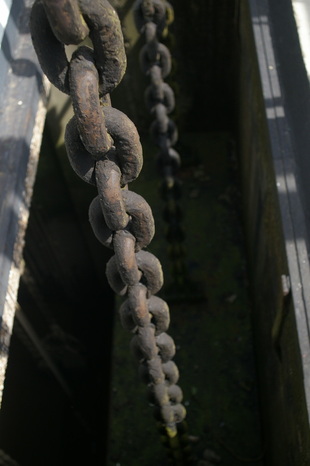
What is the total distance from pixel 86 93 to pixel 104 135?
0.11 metres

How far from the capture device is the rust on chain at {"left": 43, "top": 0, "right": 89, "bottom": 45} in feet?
3.26

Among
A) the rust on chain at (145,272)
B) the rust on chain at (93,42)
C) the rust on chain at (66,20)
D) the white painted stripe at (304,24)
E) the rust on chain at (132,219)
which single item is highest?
the white painted stripe at (304,24)

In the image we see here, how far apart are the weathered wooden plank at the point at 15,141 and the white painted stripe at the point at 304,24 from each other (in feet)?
4.97

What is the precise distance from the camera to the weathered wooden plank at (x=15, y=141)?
94.7 inches

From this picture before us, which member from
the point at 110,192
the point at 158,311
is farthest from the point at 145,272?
the point at 110,192

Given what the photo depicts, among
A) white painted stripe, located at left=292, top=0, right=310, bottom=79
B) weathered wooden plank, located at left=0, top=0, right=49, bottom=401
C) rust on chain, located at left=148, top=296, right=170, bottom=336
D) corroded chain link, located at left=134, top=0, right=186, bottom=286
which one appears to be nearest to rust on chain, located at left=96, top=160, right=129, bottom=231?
rust on chain, located at left=148, top=296, right=170, bottom=336

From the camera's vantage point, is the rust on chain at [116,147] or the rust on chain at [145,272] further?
the rust on chain at [145,272]

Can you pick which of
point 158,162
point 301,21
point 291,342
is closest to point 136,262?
point 291,342

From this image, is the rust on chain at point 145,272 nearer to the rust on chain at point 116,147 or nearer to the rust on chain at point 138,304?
the rust on chain at point 138,304

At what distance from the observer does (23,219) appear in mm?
2660

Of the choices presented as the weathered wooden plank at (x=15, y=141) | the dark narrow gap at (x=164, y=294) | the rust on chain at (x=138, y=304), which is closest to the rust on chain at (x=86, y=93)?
the rust on chain at (x=138, y=304)

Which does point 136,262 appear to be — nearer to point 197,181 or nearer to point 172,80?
point 172,80

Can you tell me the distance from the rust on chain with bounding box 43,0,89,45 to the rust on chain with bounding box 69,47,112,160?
90mm

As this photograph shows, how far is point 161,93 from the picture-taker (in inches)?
122
